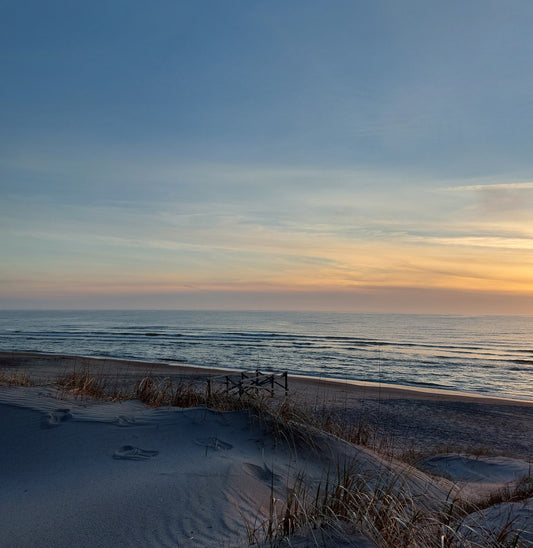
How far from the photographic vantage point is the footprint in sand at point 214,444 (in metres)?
5.79

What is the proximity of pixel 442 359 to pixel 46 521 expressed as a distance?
35519 millimetres

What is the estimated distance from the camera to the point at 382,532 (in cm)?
302

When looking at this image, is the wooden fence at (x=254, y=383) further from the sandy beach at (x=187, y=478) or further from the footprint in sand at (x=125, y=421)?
the footprint in sand at (x=125, y=421)

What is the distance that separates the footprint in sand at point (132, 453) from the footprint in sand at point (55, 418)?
121 centimetres

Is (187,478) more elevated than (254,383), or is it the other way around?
(187,478)

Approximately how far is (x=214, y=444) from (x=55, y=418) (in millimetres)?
2311

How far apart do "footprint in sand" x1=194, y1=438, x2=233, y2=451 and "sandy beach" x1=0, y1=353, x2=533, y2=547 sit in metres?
0.03

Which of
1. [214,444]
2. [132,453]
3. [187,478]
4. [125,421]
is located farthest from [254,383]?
[187,478]

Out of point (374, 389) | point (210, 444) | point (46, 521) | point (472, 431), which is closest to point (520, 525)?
point (210, 444)

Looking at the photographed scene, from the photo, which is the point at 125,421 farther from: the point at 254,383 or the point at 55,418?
the point at 254,383

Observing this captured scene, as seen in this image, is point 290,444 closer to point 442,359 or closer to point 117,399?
point 117,399

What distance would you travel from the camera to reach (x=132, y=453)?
5.43 meters

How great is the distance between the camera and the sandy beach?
3551 mm

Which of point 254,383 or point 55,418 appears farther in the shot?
point 254,383
